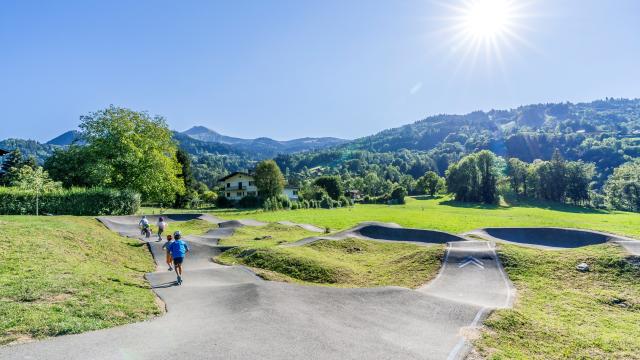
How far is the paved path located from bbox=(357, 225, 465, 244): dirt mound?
10807 mm

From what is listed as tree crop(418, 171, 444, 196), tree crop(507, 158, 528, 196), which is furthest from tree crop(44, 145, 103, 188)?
tree crop(507, 158, 528, 196)

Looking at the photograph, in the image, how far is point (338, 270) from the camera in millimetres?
17188

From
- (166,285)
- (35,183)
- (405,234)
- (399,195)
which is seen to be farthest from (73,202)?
(399,195)

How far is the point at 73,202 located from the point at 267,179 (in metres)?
40.7

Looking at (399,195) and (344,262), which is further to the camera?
(399,195)

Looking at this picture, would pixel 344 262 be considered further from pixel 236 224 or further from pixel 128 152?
pixel 128 152

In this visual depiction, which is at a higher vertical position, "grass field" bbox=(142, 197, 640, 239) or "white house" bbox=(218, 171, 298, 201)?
"white house" bbox=(218, 171, 298, 201)

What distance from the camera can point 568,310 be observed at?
11820mm

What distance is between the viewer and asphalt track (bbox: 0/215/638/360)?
7.45 meters

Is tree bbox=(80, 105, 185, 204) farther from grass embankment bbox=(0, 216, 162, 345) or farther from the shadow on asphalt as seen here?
the shadow on asphalt

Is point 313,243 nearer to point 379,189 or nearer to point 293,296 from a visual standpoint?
point 293,296

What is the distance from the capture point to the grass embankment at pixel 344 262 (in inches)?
634

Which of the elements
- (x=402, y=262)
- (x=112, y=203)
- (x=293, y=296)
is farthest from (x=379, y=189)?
(x=293, y=296)

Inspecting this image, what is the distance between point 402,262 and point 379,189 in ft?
351
